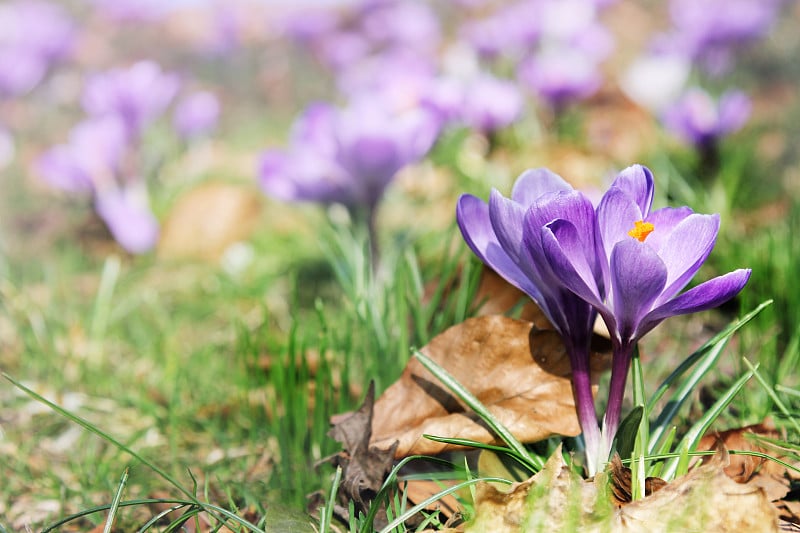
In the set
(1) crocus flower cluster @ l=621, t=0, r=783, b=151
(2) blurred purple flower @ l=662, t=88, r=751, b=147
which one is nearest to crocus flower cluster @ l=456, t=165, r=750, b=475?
(2) blurred purple flower @ l=662, t=88, r=751, b=147

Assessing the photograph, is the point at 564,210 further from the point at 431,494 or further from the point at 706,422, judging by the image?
the point at 431,494

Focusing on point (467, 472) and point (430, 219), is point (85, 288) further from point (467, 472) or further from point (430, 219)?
point (467, 472)

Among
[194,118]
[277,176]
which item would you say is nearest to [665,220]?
[277,176]

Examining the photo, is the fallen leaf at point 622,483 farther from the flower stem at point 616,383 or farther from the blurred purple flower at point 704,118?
the blurred purple flower at point 704,118

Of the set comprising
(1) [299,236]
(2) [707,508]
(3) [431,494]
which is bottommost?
(1) [299,236]

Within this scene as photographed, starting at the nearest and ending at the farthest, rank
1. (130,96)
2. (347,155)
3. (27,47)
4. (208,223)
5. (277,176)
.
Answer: (347,155) < (277,176) < (208,223) < (130,96) < (27,47)

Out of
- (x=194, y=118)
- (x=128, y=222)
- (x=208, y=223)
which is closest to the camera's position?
(x=128, y=222)

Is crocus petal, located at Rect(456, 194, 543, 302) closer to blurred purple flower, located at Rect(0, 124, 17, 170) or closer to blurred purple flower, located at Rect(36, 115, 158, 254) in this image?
blurred purple flower, located at Rect(36, 115, 158, 254)

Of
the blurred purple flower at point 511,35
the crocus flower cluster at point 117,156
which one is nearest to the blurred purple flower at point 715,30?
the blurred purple flower at point 511,35
